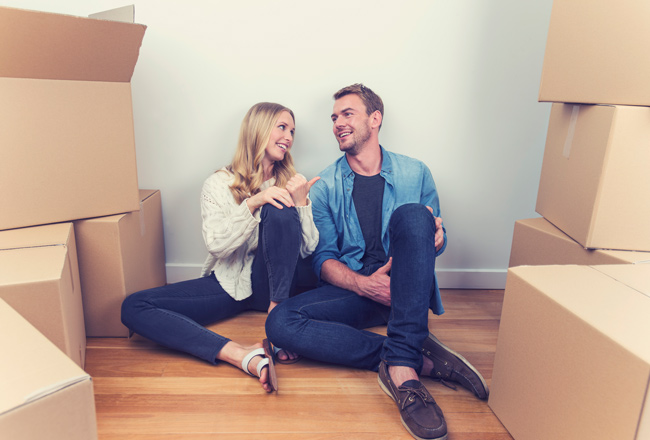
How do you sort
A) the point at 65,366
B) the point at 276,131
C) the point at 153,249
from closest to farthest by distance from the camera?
the point at 65,366, the point at 276,131, the point at 153,249

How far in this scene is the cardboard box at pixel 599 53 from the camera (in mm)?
1075

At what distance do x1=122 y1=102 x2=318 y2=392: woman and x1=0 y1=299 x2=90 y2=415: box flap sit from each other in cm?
62

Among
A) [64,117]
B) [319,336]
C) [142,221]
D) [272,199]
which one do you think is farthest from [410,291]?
[64,117]

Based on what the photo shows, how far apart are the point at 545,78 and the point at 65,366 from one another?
139 centimetres

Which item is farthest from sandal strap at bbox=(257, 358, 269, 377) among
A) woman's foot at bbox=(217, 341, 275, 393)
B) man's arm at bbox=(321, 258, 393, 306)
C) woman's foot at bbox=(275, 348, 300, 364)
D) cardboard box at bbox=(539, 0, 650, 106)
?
cardboard box at bbox=(539, 0, 650, 106)

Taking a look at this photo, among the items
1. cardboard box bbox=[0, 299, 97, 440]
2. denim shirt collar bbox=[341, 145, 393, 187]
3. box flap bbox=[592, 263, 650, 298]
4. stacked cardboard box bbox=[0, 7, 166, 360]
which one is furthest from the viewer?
denim shirt collar bbox=[341, 145, 393, 187]

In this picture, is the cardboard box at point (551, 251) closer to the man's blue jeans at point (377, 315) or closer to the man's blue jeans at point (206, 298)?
the man's blue jeans at point (377, 315)

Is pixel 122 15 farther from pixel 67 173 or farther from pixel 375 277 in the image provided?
pixel 375 277

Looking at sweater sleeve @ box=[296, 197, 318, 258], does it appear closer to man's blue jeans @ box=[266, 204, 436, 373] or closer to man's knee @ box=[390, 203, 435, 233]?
man's blue jeans @ box=[266, 204, 436, 373]

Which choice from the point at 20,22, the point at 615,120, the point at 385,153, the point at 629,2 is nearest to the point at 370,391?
the point at 385,153

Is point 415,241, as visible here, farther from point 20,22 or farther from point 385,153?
point 20,22

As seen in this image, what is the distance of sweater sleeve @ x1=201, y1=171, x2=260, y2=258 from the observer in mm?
1371

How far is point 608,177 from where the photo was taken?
1151 mm

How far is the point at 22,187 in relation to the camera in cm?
121
